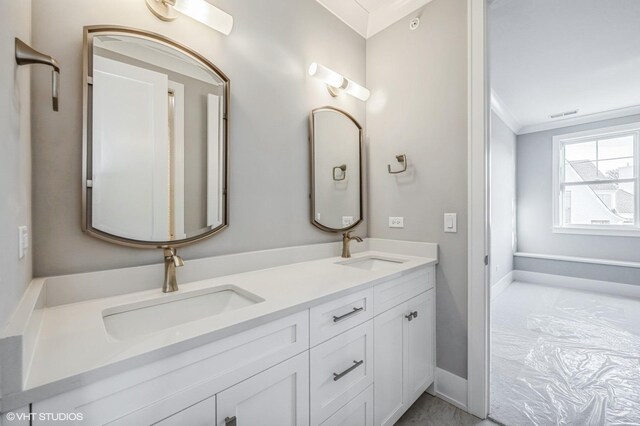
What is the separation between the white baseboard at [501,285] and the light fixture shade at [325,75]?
11.4 feet

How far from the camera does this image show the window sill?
3711 mm

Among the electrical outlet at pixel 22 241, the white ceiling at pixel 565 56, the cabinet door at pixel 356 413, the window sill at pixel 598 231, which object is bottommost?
the cabinet door at pixel 356 413

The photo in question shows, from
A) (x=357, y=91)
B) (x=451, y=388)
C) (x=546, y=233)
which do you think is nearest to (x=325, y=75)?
(x=357, y=91)

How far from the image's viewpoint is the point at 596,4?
1.86m

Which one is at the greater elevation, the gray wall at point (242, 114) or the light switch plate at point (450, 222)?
the gray wall at point (242, 114)

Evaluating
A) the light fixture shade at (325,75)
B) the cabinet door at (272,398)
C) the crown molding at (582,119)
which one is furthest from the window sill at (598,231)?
the cabinet door at (272,398)

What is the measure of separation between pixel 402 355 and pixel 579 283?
14.0 ft

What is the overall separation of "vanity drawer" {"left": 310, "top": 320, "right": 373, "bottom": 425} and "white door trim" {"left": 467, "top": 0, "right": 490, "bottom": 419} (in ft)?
2.43

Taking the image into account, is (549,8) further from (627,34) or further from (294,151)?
(294,151)

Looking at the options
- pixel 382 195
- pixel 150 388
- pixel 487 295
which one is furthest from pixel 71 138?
pixel 487 295

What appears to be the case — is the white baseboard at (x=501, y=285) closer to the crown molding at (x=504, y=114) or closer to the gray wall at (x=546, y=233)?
the gray wall at (x=546, y=233)

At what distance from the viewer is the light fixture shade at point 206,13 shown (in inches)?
45.3

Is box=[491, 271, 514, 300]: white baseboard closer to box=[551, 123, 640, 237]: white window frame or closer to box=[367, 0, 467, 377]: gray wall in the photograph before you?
box=[551, 123, 640, 237]: white window frame

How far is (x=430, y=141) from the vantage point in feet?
5.82
